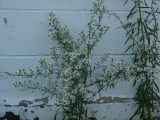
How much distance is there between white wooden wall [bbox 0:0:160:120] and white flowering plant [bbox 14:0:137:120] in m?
0.10

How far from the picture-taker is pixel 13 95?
3445 mm

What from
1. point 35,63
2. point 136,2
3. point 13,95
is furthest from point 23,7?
point 136,2

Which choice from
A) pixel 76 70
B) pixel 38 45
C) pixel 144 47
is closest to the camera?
pixel 76 70

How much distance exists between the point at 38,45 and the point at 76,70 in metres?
0.64

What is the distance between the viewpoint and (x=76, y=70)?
2.99 m

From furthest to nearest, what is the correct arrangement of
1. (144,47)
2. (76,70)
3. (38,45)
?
(38,45)
(144,47)
(76,70)

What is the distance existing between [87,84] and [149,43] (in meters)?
0.80

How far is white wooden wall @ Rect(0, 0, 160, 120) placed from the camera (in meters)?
3.32

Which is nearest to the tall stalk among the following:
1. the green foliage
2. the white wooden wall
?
the green foliage

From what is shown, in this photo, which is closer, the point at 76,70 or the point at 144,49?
the point at 76,70

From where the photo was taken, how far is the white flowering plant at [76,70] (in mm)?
2982

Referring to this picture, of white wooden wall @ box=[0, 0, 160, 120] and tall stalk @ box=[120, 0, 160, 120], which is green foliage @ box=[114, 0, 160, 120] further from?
white wooden wall @ box=[0, 0, 160, 120]

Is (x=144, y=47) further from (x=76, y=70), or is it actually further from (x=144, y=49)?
(x=76, y=70)

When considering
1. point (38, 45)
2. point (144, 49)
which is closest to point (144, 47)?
point (144, 49)
